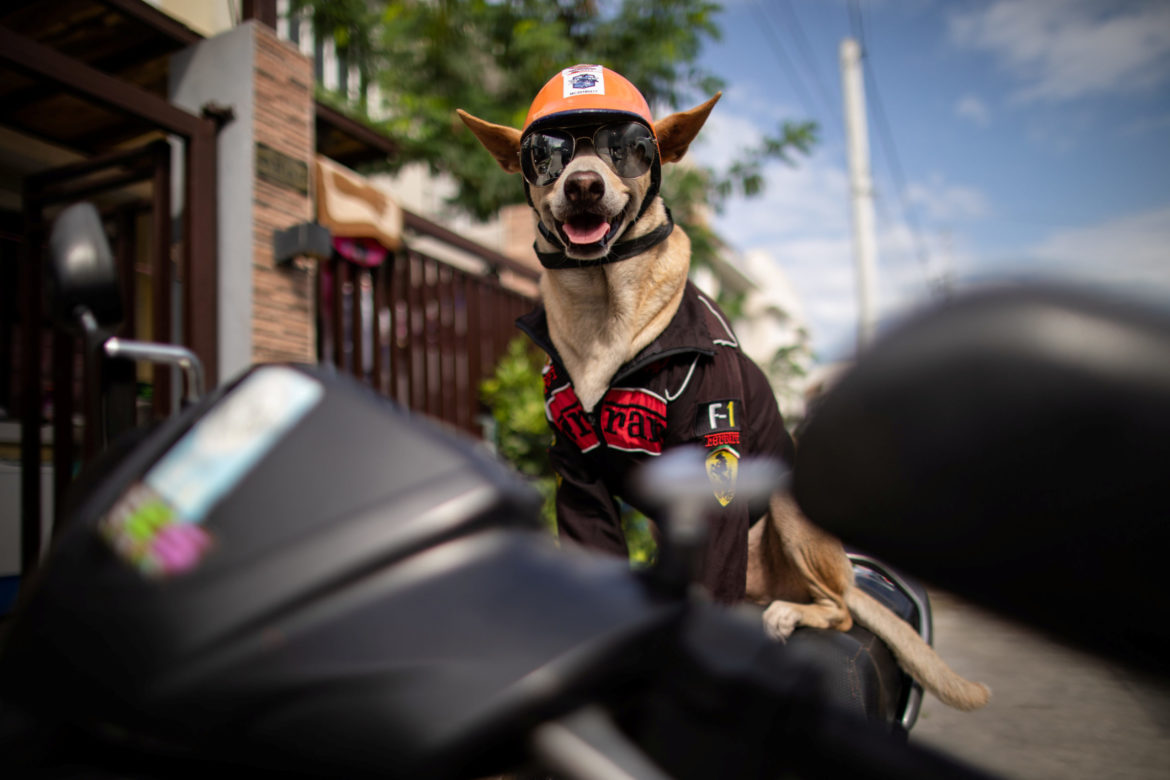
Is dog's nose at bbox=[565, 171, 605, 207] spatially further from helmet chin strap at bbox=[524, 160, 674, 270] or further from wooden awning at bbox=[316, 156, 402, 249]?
wooden awning at bbox=[316, 156, 402, 249]

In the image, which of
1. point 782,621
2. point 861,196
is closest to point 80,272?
point 782,621

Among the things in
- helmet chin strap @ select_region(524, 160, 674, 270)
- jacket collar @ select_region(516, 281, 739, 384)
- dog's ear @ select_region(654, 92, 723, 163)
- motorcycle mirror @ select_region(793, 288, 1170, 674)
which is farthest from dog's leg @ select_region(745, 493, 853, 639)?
motorcycle mirror @ select_region(793, 288, 1170, 674)

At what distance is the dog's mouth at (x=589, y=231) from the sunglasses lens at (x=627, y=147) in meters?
0.15

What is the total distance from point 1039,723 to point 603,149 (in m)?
2.24

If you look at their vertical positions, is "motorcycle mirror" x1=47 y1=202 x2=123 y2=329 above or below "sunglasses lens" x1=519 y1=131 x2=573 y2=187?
below

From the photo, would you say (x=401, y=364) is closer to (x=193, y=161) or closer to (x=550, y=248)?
(x=193, y=161)

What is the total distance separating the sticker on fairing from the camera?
51 cm

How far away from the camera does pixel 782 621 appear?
1.87 meters

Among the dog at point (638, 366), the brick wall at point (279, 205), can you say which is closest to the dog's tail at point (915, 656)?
the dog at point (638, 366)

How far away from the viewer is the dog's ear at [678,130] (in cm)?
211

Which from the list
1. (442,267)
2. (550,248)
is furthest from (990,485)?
(442,267)

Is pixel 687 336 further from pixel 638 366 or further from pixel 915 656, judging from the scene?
pixel 915 656

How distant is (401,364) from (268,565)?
20.3 feet

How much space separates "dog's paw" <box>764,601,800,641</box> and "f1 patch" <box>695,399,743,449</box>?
49 cm
